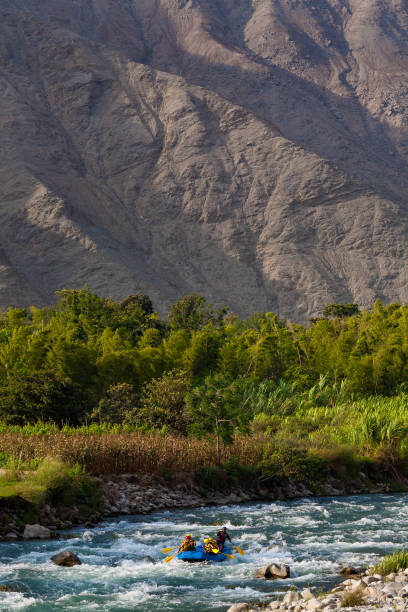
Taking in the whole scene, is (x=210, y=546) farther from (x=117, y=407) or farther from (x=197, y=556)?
(x=117, y=407)

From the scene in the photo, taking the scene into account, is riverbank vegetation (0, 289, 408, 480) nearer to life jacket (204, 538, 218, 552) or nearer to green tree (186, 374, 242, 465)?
green tree (186, 374, 242, 465)

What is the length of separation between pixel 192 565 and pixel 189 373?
2628 cm

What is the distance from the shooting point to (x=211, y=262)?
376 feet

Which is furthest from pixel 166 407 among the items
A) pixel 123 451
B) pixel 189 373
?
pixel 189 373

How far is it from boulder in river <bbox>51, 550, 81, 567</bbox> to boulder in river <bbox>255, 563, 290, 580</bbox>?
4024 millimetres

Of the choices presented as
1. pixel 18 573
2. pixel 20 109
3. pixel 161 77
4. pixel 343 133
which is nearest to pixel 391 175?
Result: pixel 343 133

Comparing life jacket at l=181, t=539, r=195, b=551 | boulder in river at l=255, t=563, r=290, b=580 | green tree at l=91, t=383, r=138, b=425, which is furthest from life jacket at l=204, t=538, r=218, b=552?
green tree at l=91, t=383, r=138, b=425

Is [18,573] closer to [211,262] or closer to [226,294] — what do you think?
[226,294]

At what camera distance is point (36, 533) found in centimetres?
1866

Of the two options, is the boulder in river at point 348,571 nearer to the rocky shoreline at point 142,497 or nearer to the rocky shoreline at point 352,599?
the rocky shoreline at point 352,599

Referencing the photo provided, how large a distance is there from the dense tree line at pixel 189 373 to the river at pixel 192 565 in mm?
5659

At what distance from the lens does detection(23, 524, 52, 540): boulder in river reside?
18.6 meters

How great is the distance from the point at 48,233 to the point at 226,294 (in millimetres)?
28525

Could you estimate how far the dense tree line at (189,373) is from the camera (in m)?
31.1
